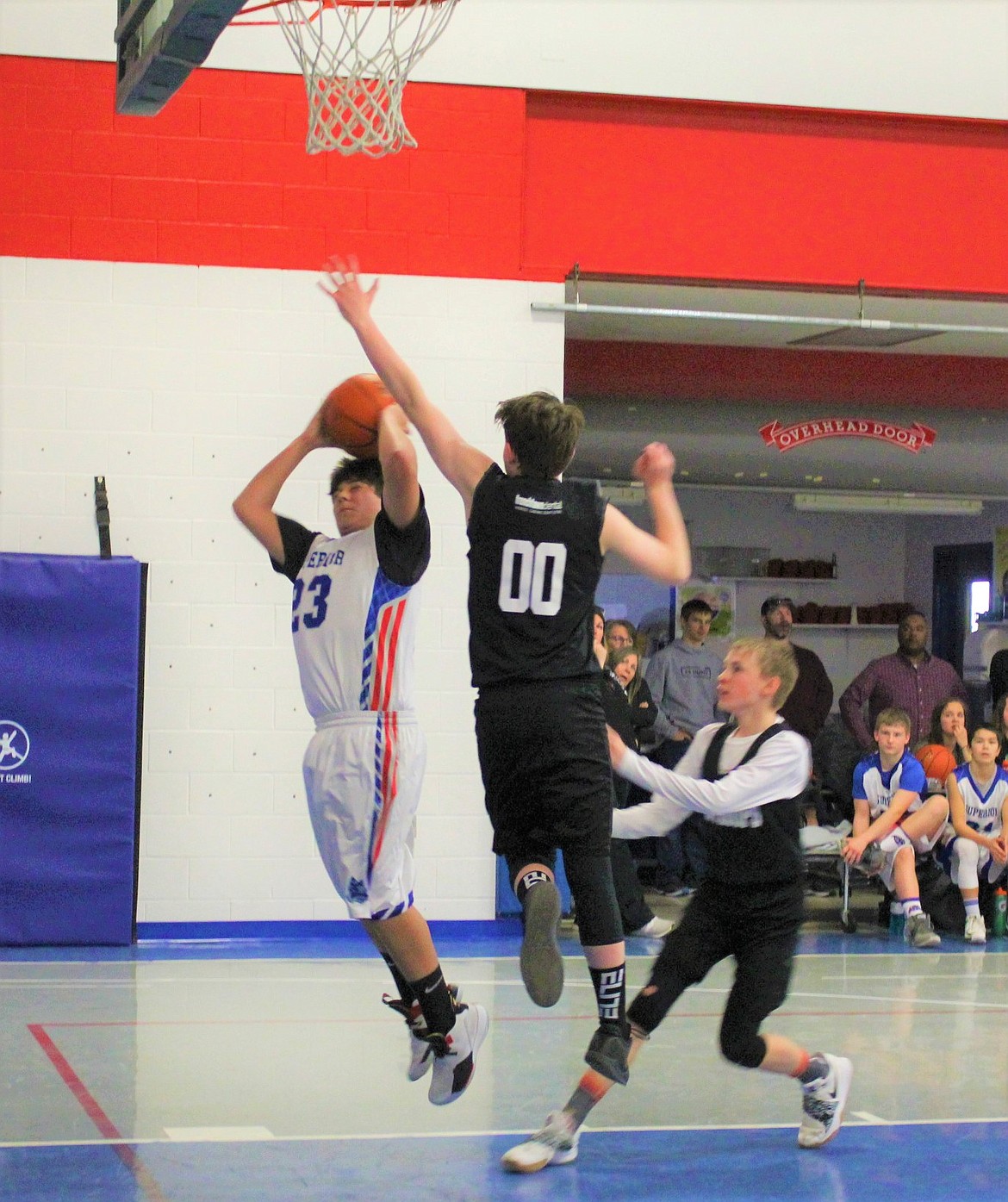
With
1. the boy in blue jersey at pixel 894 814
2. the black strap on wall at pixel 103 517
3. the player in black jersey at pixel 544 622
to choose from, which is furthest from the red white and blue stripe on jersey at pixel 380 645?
the boy in blue jersey at pixel 894 814

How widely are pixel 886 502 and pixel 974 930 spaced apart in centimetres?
654

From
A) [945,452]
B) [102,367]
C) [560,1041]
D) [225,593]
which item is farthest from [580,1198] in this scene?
[945,452]

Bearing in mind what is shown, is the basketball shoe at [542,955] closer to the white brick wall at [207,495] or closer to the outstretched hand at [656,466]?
the outstretched hand at [656,466]

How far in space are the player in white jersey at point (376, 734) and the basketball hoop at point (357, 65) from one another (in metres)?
1.84

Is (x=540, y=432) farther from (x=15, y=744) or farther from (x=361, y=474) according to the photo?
(x=15, y=744)

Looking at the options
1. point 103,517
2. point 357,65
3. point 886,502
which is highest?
point 357,65

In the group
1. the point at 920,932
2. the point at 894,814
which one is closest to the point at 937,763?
the point at 894,814

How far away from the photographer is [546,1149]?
448cm

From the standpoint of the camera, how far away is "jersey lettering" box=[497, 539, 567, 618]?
4348 millimetres

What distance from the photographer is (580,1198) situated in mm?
4246

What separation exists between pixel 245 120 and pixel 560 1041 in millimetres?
5188

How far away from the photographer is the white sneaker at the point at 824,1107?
4734 mm

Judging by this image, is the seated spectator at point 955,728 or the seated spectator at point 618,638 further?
the seated spectator at point 955,728

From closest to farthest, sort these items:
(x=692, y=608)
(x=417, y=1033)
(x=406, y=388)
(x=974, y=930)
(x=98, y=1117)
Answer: (x=406, y=388) → (x=417, y=1033) → (x=98, y=1117) → (x=974, y=930) → (x=692, y=608)
